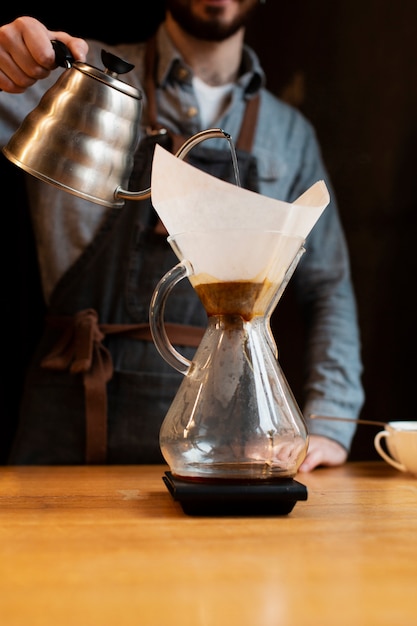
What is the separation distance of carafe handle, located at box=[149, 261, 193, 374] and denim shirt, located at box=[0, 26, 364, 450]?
0.66 metres

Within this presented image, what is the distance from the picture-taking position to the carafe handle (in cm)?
72

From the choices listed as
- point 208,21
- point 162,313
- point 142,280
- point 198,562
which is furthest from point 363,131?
point 198,562

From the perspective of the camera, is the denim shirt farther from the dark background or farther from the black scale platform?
the black scale platform

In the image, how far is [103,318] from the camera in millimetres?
1427

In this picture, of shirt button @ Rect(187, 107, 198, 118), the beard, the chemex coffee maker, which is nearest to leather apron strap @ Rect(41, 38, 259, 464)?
shirt button @ Rect(187, 107, 198, 118)

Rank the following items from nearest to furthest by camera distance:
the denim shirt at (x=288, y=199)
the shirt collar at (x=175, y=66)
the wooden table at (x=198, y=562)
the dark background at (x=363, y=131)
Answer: the wooden table at (x=198, y=562), the denim shirt at (x=288, y=199), the shirt collar at (x=175, y=66), the dark background at (x=363, y=131)

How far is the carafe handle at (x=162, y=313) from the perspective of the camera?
0.72 meters

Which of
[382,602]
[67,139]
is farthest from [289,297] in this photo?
[382,602]

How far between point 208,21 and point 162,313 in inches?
41.5

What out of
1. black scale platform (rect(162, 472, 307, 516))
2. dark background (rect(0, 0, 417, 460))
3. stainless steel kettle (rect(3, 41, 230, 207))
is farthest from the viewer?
dark background (rect(0, 0, 417, 460))

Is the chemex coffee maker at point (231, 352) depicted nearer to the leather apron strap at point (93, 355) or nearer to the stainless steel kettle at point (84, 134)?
the stainless steel kettle at point (84, 134)

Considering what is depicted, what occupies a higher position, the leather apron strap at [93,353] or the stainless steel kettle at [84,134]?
the stainless steel kettle at [84,134]

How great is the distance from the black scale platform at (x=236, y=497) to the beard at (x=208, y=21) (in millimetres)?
1198

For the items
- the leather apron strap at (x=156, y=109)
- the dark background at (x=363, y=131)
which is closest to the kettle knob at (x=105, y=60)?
the leather apron strap at (x=156, y=109)
